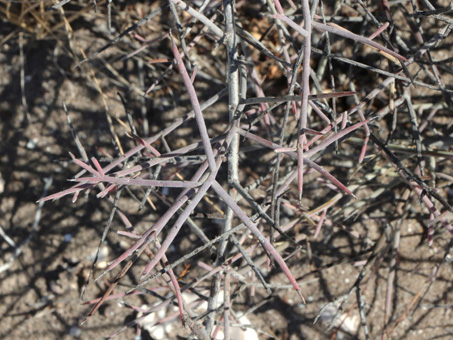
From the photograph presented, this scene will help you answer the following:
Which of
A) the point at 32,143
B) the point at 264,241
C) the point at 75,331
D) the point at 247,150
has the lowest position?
the point at 75,331

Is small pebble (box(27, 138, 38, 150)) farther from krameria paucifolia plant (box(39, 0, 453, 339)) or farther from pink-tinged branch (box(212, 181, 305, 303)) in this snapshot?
pink-tinged branch (box(212, 181, 305, 303))

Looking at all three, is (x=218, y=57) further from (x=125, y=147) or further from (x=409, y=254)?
(x=409, y=254)

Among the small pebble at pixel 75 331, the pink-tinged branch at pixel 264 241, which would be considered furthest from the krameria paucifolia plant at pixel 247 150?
the small pebble at pixel 75 331

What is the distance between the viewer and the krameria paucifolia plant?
690mm

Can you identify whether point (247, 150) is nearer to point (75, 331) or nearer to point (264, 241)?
point (264, 241)

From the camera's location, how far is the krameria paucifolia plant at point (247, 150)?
2.27ft

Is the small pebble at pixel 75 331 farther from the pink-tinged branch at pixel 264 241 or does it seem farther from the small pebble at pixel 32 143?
the pink-tinged branch at pixel 264 241

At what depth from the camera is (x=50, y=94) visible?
1.52m

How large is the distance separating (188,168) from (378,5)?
29.3 inches

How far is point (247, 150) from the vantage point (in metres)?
1.23

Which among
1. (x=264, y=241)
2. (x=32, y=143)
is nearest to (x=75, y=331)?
(x=32, y=143)

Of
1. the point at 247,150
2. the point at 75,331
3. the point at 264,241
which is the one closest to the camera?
the point at 264,241

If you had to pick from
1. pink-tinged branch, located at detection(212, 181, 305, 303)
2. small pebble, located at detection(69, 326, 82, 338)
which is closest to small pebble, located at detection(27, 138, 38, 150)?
small pebble, located at detection(69, 326, 82, 338)

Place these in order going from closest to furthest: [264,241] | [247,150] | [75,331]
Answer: [264,241] < [247,150] < [75,331]
